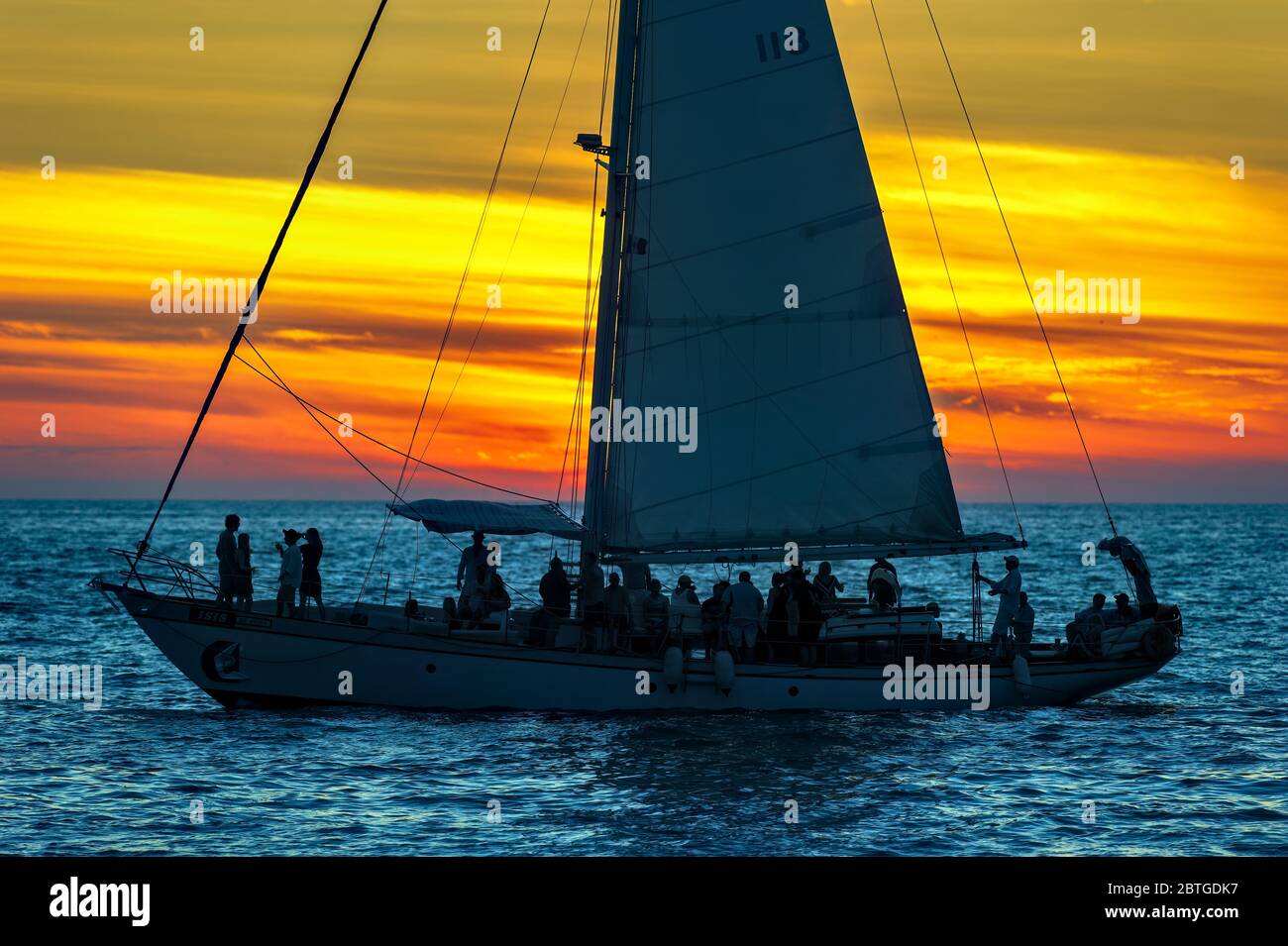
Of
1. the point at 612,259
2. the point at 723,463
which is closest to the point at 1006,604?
the point at 723,463

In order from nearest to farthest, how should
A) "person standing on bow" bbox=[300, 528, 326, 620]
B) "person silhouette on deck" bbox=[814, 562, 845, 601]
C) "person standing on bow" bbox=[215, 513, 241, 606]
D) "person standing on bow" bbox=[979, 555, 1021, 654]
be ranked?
"person standing on bow" bbox=[215, 513, 241, 606]
"person standing on bow" bbox=[300, 528, 326, 620]
"person standing on bow" bbox=[979, 555, 1021, 654]
"person silhouette on deck" bbox=[814, 562, 845, 601]

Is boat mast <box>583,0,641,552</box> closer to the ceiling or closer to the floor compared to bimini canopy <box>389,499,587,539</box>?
closer to the ceiling

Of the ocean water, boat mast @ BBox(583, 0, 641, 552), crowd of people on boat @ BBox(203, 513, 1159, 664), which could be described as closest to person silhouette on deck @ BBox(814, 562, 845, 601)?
crowd of people on boat @ BBox(203, 513, 1159, 664)

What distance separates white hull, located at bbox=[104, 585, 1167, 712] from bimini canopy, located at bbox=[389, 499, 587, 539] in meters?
2.19

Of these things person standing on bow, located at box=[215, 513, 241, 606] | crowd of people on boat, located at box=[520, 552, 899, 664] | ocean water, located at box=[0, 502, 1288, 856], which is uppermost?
person standing on bow, located at box=[215, 513, 241, 606]

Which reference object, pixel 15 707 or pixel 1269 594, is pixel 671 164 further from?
pixel 1269 594

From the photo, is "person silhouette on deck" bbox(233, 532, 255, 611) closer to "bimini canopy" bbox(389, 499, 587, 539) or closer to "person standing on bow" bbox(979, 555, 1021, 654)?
"bimini canopy" bbox(389, 499, 587, 539)

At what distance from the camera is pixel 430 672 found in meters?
27.7

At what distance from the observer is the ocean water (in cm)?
2000

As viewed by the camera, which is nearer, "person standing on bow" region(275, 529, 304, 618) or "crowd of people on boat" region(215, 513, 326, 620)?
"crowd of people on boat" region(215, 513, 326, 620)

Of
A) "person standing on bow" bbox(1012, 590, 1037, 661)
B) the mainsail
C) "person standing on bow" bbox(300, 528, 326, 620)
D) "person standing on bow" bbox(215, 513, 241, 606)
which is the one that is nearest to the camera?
"person standing on bow" bbox(215, 513, 241, 606)

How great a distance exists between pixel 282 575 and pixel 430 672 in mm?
3599

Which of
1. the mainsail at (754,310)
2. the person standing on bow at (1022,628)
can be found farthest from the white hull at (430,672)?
the person standing on bow at (1022,628)
